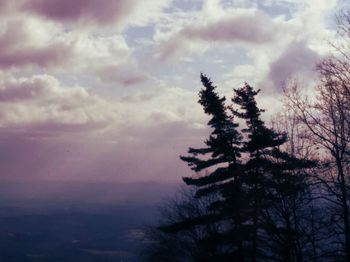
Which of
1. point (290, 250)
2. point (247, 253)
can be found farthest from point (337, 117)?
point (247, 253)

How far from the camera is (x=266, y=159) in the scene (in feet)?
79.6

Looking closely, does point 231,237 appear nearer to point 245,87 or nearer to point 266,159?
point 266,159

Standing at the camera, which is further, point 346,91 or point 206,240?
point 206,240

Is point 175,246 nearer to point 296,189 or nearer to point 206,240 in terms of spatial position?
point 206,240

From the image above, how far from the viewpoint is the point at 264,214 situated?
22.3 m

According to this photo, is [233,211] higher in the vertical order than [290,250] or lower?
higher

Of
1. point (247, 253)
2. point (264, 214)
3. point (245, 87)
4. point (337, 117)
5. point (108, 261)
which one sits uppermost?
point (245, 87)

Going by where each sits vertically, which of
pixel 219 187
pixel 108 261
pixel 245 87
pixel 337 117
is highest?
pixel 245 87

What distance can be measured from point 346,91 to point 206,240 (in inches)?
549

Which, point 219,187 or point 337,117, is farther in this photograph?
point 219,187

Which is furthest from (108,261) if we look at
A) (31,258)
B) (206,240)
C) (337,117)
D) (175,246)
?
(337,117)

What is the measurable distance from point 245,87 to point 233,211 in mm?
8614

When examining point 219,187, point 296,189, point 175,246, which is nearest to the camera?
point 296,189

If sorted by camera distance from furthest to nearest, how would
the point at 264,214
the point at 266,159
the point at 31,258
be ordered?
the point at 31,258 → the point at 266,159 → the point at 264,214
